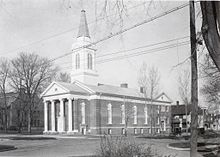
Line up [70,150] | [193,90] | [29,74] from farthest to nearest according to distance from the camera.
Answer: [29,74] → [70,150] → [193,90]

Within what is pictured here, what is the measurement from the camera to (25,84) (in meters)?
60.1

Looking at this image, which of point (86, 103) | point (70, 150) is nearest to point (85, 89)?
point (86, 103)

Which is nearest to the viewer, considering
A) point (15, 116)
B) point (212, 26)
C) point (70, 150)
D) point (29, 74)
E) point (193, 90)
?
point (212, 26)

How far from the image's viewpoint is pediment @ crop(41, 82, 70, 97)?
2404 inches

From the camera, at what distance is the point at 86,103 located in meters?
62.9

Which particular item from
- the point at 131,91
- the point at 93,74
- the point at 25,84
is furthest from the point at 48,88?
the point at 131,91

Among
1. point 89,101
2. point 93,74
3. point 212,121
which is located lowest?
point 212,121

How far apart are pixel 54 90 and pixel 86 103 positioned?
6.42 metres

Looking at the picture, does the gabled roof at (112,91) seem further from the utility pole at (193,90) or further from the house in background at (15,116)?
the utility pole at (193,90)

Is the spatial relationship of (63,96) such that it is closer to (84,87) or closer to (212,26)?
(84,87)

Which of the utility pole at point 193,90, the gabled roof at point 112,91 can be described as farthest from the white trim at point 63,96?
the utility pole at point 193,90

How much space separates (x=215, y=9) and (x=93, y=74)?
61872 millimetres

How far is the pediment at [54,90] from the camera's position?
6105cm

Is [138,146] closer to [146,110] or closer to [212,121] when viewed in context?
[146,110]
